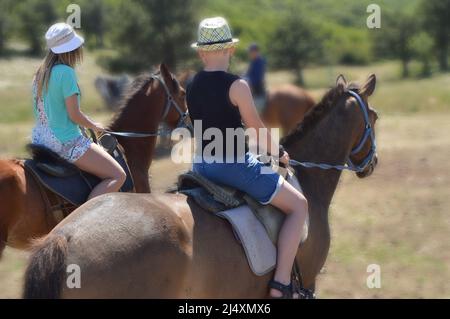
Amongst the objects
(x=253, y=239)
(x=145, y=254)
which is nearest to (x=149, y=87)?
(x=253, y=239)

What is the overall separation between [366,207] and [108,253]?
25.6 feet

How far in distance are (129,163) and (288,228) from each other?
2.68 metres

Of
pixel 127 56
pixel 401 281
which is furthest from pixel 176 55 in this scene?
pixel 401 281

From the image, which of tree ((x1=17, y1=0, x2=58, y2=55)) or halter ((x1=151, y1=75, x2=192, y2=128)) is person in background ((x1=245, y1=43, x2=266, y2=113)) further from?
tree ((x1=17, y1=0, x2=58, y2=55))

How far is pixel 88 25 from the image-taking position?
51.1m

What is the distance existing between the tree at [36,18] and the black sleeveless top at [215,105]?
4532 cm

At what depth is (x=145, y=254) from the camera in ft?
11.9

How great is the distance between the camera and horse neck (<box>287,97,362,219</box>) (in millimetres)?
5402

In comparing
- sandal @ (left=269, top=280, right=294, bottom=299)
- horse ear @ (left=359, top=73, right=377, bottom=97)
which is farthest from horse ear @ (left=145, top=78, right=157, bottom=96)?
sandal @ (left=269, top=280, right=294, bottom=299)

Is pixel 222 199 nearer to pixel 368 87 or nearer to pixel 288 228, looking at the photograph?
pixel 288 228

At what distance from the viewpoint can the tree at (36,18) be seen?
4769 centimetres

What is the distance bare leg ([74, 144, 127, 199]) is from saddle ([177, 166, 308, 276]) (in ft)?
4.04
